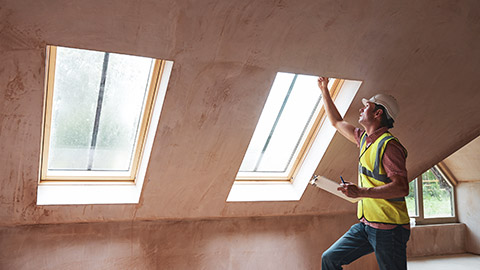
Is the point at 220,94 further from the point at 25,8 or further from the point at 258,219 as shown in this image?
the point at 258,219

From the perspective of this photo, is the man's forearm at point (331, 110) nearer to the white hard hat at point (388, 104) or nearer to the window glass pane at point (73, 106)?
the white hard hat at point (388, 104)

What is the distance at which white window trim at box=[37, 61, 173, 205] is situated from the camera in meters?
2.90

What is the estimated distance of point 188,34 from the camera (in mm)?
2254

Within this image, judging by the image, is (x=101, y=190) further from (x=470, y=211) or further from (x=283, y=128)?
(x=470, y=211)

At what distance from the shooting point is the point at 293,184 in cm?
387

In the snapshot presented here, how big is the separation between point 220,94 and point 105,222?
132 centimetres

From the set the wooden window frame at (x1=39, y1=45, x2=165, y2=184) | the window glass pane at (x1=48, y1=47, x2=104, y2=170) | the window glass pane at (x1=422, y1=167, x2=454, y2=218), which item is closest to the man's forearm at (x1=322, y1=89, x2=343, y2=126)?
the wooden window frame at (x1=39, y1=45, x2=165, y2=184)

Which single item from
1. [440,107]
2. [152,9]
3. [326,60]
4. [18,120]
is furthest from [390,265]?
[18,120]

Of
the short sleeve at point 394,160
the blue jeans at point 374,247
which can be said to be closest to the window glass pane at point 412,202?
the blue jeans at point 374,247

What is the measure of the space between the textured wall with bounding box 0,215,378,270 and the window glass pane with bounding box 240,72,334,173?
1.74 feet

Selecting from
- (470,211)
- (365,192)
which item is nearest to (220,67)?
(365,192)

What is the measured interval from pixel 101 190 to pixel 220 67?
1336mm

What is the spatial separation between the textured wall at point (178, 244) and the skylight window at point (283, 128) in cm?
46

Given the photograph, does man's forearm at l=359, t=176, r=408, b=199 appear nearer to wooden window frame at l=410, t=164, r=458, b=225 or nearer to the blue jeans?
the blue jeans
